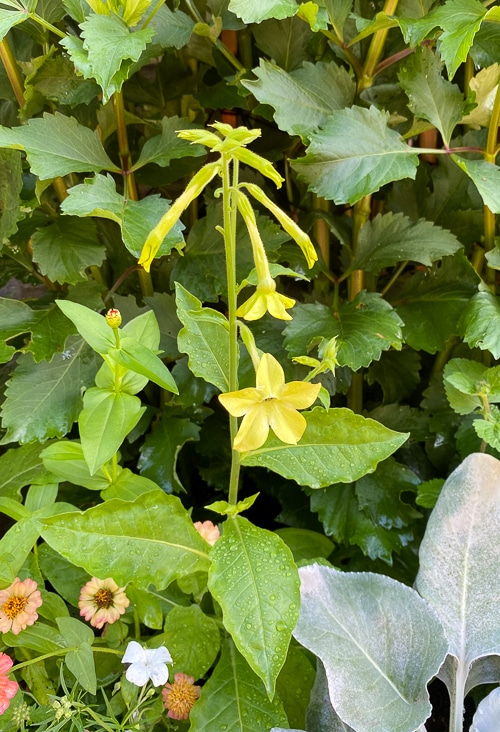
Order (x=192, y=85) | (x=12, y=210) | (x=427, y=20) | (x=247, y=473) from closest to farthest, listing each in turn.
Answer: (x=427, y=20) → (x=12, y=210) → (x=192, y=85) → (x=247, y=473)

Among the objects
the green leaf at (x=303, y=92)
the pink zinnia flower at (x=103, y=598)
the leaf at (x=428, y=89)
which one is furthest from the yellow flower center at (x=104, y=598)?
the leaf at (x=428, y=89)

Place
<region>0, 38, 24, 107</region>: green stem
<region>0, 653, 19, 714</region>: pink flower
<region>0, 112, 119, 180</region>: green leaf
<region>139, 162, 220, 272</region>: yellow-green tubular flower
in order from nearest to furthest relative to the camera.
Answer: <region>139, 162, 220, 272</region>: yellow-green tubular flower < <region>0, 653, 19, 714</region>: pink flower < <region>0, 112, 119, 180</region>: green leaf < <region>0, 38, 24, 107</region>: green stem

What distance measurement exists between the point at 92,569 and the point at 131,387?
0.63 feet

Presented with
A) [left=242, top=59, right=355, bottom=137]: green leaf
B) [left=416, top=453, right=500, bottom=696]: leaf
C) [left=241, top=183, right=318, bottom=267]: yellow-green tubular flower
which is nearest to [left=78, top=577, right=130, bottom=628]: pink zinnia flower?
[left=416, top=453, right=500, bottom=696]: leaf

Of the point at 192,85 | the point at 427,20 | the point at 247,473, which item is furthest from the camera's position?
the point at 247,473

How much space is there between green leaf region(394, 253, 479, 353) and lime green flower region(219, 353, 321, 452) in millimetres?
372

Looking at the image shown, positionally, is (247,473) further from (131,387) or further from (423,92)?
(423,92)

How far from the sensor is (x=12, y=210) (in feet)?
2.43

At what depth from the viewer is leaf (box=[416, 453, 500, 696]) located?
2.11 ft

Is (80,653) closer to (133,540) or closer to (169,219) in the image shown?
(133,540)

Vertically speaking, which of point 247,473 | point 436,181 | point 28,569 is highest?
point 436,181

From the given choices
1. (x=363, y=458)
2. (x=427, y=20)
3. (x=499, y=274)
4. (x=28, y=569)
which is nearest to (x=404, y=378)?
(x=499, y=274)

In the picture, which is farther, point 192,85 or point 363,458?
point 192,85

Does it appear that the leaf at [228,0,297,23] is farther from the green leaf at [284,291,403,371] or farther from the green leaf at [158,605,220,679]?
the green leaf at [158,605,220,679]
